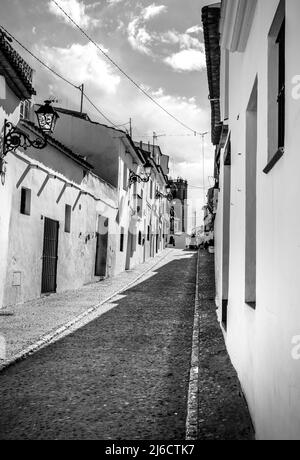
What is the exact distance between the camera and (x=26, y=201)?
10.3m

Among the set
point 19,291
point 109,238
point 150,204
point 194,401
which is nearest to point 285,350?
point 194,401

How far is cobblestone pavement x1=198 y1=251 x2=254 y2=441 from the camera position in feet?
11.4

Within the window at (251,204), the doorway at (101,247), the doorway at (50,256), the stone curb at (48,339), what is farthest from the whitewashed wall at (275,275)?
the doorway at (101,247)

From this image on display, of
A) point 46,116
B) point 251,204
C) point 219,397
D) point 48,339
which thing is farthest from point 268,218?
point 46,116

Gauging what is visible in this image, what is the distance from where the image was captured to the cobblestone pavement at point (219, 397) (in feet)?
11.4

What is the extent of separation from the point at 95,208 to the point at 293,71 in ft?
46.2

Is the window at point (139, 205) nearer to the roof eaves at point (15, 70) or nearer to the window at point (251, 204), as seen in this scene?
the roof eaves at point (15, 70)

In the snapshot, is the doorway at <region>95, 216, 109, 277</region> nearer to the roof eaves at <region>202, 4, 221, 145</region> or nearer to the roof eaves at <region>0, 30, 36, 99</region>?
the roof eaves at <region>202, 4, 221, 145</region>

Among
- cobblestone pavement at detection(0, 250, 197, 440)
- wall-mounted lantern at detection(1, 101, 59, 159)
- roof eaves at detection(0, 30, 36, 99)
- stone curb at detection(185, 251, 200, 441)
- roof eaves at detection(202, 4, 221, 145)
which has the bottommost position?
cobblestone pavement at detection(0, 250, 197, 440)

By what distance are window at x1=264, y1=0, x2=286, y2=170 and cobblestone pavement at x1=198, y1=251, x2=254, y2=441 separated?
2.07 m

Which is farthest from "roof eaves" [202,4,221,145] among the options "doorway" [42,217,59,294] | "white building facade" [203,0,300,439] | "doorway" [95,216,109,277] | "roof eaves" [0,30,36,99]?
"doorway" [95,216,109,277]

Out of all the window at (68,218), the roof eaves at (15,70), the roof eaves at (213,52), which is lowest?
the window at (68,218)

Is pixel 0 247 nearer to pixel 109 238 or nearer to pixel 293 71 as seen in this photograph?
pixel 293 71

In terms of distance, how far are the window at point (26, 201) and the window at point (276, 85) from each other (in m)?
7.89
